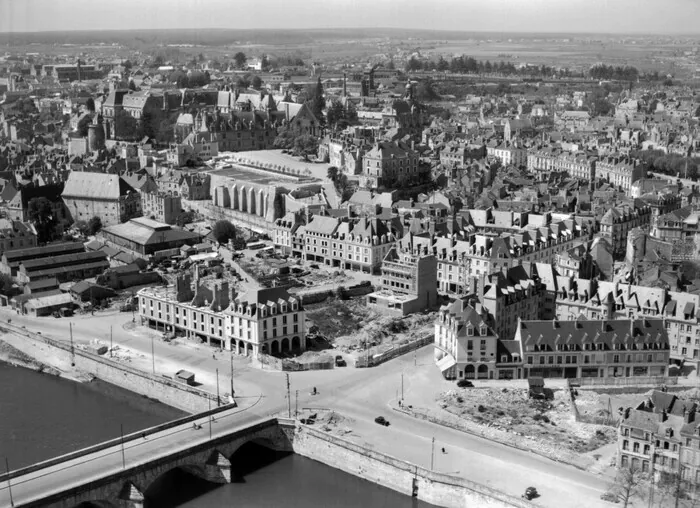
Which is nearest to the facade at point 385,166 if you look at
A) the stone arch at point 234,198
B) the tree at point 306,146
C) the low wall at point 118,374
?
the stone arch at point 234,198

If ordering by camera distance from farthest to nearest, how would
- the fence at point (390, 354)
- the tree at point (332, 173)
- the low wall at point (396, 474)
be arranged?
the tree at point (332, 173) < the fence at point (390, 354) < the low wall at point (396, 474)

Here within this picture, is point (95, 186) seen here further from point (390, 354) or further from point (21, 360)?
point (390, 354)

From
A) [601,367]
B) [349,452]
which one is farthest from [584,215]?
[349,452]

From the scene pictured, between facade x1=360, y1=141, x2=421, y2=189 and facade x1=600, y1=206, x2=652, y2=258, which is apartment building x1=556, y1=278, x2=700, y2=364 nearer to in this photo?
facade x1=600, y1=206, x2=652, y2=258

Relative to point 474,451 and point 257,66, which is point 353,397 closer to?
point 474,451

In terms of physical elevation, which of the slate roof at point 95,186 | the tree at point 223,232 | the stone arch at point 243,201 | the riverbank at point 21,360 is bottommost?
the riverbank at point 21,360

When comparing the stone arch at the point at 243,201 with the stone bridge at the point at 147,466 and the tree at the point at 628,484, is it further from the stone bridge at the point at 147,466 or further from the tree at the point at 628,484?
the tree at the point at 628,484

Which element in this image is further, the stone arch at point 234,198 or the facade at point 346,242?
the stone arch at point 234,198
